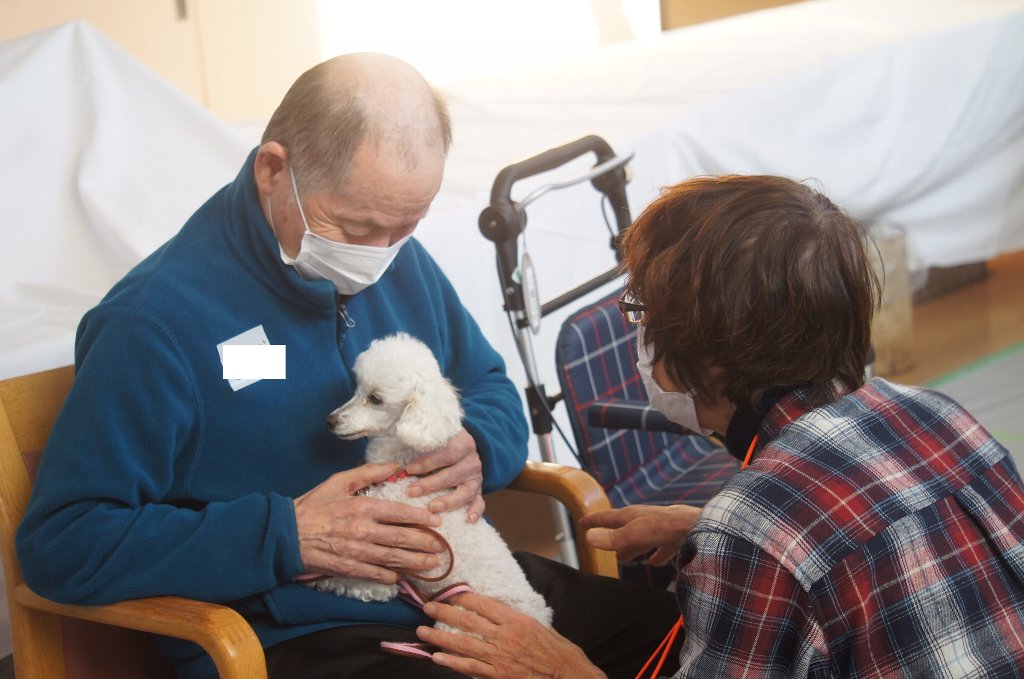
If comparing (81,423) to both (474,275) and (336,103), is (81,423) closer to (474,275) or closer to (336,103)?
(336,103)

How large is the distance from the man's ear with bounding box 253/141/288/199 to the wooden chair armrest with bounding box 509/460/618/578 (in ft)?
1.86

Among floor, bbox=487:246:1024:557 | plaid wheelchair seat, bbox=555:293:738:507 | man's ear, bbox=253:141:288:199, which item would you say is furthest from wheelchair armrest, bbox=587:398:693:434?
floor, bbox=487:246:1024:557

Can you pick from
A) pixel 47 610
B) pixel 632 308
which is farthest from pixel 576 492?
pixel 47 610

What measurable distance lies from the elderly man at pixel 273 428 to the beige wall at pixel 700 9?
185 inches

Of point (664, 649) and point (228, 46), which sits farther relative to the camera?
point (228, 46)

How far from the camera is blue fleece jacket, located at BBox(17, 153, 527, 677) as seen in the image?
3.51ft

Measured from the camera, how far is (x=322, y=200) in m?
1.20

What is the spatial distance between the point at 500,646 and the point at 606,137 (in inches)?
80.9

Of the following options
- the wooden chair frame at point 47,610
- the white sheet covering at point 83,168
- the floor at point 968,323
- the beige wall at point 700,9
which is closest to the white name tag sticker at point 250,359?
the wooden chair frame at point 47,610

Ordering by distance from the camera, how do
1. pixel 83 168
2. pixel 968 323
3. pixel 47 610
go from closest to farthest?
1. pixel 47 610
2. pixel 83 168
3. pixel 968 323

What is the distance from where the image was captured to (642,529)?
1.35 metres

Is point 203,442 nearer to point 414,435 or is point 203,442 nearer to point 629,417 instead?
point 414,435

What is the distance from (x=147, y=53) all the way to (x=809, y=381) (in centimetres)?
476

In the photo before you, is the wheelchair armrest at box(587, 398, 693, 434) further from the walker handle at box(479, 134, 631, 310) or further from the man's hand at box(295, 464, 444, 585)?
the man's hand at box(295, 464, 444, 585)
